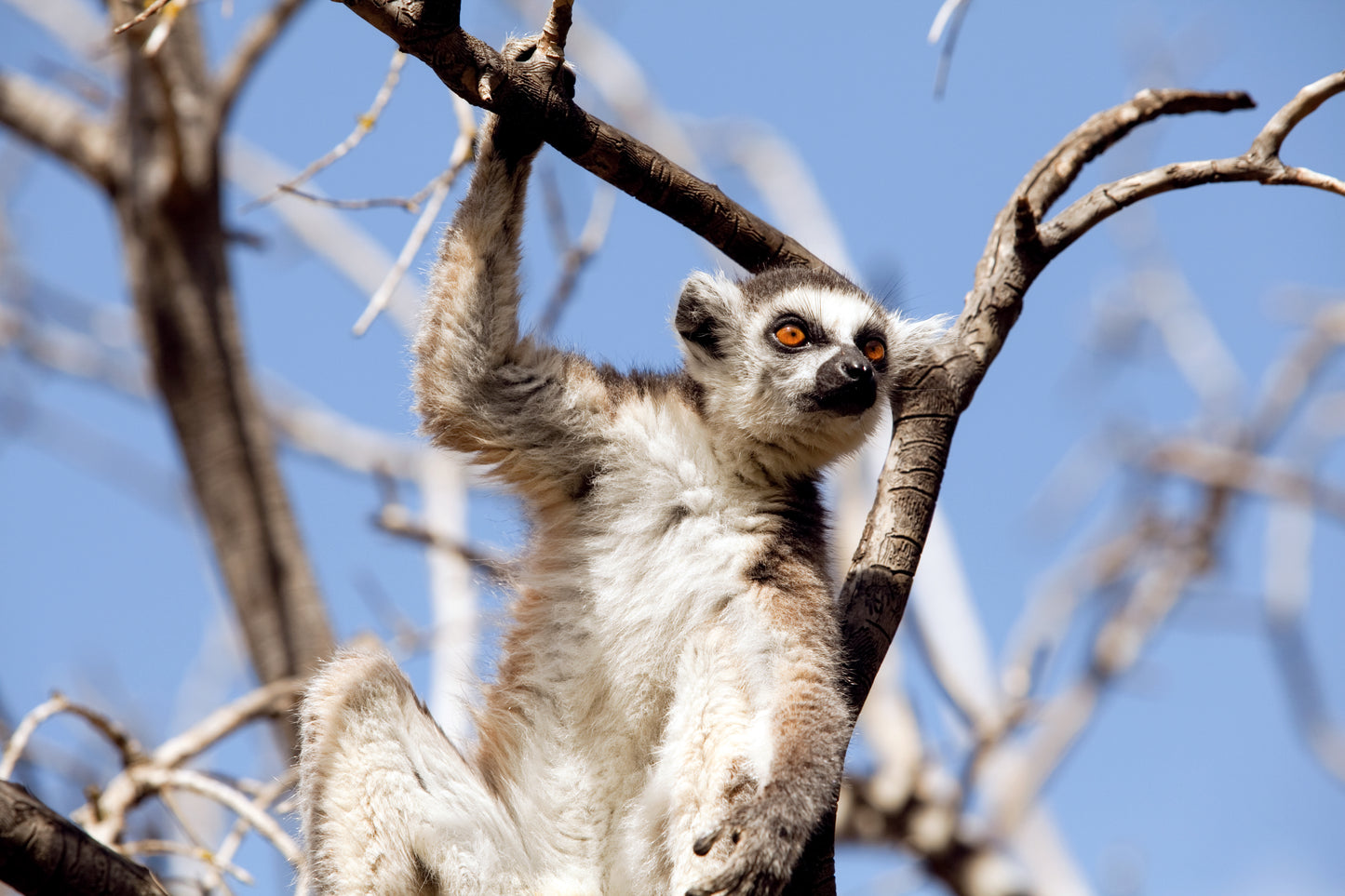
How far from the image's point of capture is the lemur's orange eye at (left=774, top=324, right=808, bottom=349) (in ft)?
19.0

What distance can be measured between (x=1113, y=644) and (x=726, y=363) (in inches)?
266

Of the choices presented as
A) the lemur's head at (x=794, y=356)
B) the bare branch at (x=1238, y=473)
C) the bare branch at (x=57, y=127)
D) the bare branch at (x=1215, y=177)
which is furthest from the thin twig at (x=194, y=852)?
the bare branch at (x=1238, y=473)

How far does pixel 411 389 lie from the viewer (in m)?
5.11

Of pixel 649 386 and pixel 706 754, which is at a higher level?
pixel 649 386

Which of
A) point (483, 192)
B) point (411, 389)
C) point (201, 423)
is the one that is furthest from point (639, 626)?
point (201, 423)

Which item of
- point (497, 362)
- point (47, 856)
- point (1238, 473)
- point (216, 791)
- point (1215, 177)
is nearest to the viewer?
point (47, 856)

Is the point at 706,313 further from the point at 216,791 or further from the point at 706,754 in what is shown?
the point at 216,791

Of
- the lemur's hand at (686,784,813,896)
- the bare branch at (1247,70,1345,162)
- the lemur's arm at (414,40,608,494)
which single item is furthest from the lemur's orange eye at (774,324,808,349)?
the lemur's hand at (686,784,813,896)

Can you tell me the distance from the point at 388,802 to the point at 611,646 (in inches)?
41.6

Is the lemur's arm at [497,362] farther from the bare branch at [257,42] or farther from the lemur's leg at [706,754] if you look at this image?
the bare branch at [257,42]

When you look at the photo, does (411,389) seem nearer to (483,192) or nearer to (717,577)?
(483,192)

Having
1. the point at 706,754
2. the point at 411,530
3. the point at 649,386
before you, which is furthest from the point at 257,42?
the point at 706,754

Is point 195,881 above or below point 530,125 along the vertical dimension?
below

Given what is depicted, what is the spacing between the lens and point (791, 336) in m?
5.80
